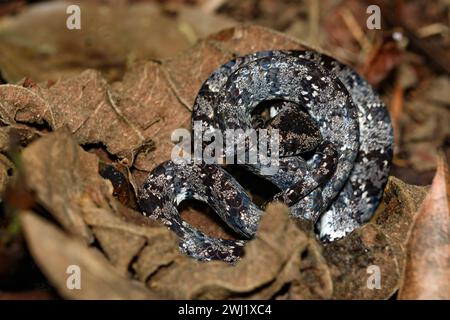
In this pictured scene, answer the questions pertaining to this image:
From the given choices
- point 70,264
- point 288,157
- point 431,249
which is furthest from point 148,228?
point 431,249

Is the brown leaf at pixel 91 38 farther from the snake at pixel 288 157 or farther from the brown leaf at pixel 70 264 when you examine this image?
the brown leaf at pixel 70 264

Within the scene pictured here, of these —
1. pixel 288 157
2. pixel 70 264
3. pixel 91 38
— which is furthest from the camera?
pixel 91 38

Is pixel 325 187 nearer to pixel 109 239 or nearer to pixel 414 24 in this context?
pixel 109 239

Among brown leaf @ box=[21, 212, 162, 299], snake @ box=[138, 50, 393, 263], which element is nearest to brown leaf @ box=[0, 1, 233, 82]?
snake @ box=[138, 50, 393, 263]

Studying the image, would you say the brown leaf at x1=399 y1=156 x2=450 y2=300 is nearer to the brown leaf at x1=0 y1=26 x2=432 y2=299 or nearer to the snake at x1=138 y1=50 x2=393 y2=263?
the brown leaf at x1=0 y1=26 x2=432 y2=299

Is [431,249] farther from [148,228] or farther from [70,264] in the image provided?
[70,264]
